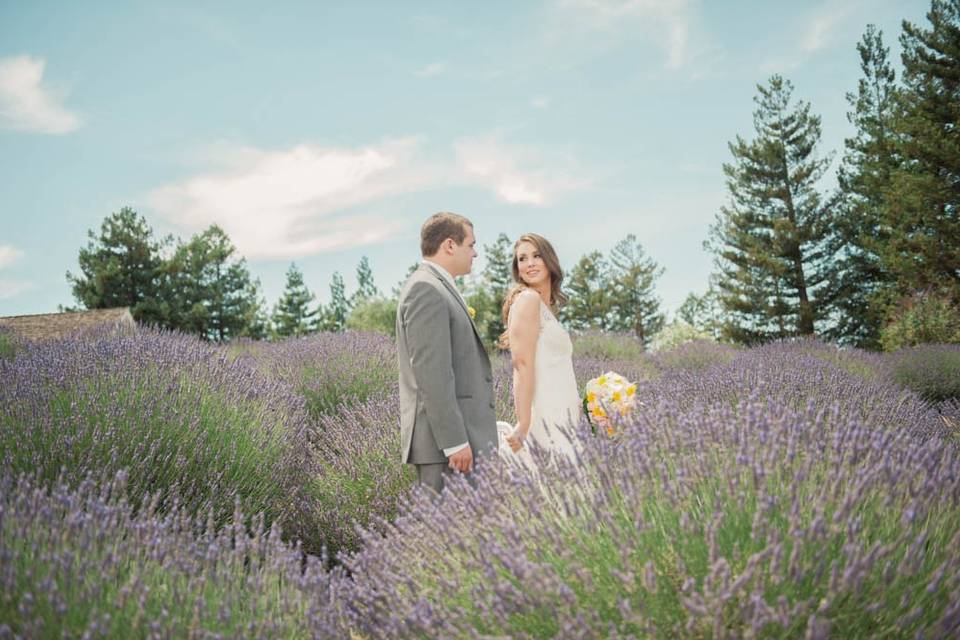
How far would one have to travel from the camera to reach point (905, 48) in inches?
829

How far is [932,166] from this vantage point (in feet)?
63.4

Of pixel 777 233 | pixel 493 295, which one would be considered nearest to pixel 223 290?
pixel 493 295

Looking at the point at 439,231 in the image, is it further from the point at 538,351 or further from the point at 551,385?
the point at 551,385

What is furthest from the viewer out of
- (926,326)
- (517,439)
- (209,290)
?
(209,290)

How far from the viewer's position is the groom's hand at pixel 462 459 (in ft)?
8.86

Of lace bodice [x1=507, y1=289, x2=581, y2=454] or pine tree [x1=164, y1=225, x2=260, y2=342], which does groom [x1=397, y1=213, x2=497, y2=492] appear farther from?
pine tree [x1=164, y1=225, x2=260, y2=342]

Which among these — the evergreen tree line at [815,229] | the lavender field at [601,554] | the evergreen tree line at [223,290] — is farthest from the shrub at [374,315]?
the lavender field at [601,554]

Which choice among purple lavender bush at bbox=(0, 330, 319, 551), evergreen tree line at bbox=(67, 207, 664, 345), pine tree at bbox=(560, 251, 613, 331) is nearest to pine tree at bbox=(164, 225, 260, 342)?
evergreen tree line at bbox=(67, 207, 664, 345)

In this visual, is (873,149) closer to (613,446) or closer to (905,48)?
(905,48)

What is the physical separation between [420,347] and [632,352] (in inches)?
404

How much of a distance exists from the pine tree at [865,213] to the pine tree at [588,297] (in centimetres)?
1359

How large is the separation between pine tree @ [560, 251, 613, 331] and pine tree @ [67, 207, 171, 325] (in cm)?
2257

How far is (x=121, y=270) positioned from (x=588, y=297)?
83.9 feet

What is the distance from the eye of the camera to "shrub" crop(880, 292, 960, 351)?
14.6m
